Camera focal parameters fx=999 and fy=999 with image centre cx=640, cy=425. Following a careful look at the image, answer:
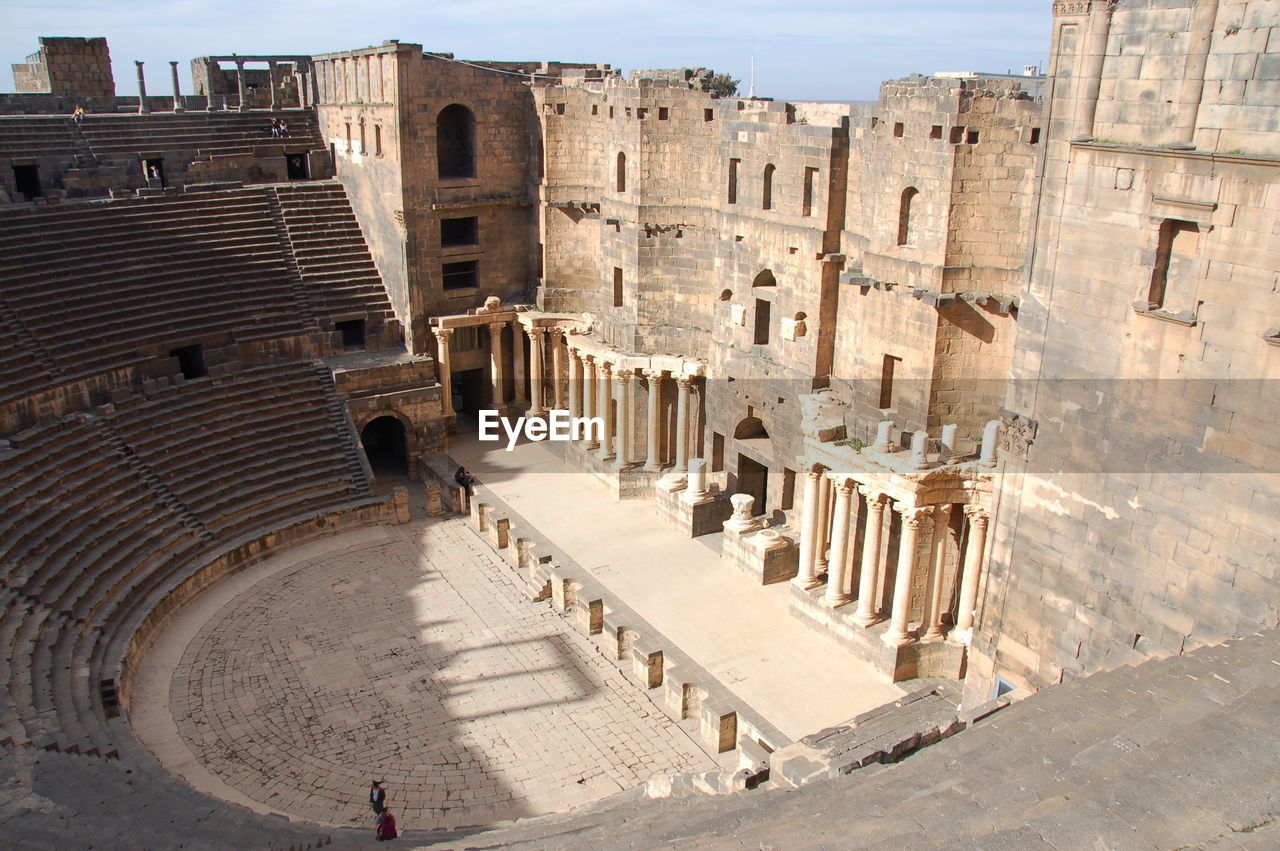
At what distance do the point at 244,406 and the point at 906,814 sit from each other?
18704 millimetres

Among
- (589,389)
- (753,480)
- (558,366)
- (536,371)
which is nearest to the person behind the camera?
(753,480)

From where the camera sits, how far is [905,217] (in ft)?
55.9

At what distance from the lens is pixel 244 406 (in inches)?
892

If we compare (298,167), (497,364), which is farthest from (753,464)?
(298,167)

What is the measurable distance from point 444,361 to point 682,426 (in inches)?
287

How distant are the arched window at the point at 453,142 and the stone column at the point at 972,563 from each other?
1762 centimetres

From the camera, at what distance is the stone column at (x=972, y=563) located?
1600cm

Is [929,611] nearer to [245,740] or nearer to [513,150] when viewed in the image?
[245,740]

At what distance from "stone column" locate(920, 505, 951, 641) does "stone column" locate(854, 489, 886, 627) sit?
880 mm

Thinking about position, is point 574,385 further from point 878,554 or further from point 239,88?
point 239,88

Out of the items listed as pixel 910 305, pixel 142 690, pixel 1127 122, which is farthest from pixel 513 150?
pixel 1127 122

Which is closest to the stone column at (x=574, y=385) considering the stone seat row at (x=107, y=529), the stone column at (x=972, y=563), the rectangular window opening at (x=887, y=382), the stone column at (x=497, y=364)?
the stone column at (x=497, y=364)

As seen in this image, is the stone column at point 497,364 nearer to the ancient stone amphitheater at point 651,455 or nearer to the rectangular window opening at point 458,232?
the ancient stone amphitheater at point 651,455

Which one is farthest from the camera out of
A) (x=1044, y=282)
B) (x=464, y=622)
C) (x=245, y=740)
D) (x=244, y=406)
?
(x=244, y=406)
